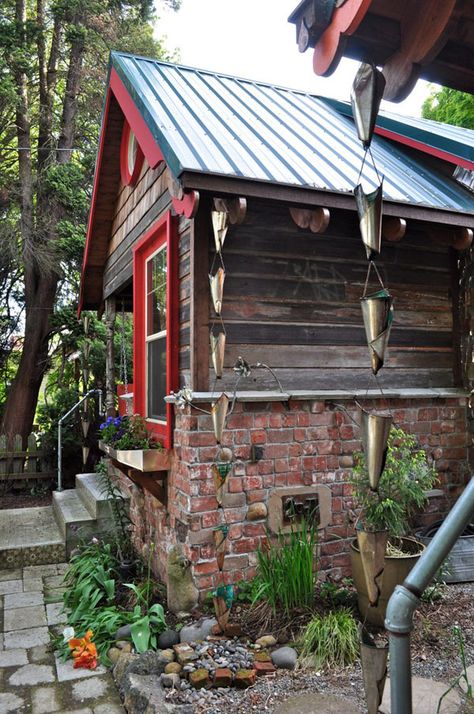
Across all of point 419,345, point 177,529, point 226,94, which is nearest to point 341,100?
point 226,94

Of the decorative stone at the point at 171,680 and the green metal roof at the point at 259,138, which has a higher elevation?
the green metal roof at the point at 259,138

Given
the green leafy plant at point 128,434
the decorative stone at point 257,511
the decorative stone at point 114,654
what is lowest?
the decorative stone at point 114,654

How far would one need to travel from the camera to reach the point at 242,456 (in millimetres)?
4027

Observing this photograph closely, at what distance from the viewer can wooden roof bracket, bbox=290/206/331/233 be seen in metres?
3.78

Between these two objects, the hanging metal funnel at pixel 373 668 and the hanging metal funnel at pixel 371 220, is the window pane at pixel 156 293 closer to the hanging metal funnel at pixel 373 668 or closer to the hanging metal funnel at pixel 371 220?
the hanging metal funnel at pixel 371 220

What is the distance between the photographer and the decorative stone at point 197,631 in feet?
11.6

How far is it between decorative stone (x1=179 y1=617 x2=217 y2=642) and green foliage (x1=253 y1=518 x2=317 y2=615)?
329 millimetres

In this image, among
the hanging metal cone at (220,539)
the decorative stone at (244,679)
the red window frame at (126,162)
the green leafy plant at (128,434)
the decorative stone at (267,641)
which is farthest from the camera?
the red window frame at (126,162)

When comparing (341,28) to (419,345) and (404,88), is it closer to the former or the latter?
(404,88)

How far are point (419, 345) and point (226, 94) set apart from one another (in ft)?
10.4

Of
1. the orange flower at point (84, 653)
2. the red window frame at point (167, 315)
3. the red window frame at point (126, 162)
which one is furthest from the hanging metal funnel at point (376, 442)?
the red window frame at point (126, 162)

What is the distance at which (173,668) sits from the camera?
3.19 metres

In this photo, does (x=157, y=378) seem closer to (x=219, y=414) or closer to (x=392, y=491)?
(x=219, y=414)

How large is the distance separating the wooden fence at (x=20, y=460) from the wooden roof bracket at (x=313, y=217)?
6878mm
